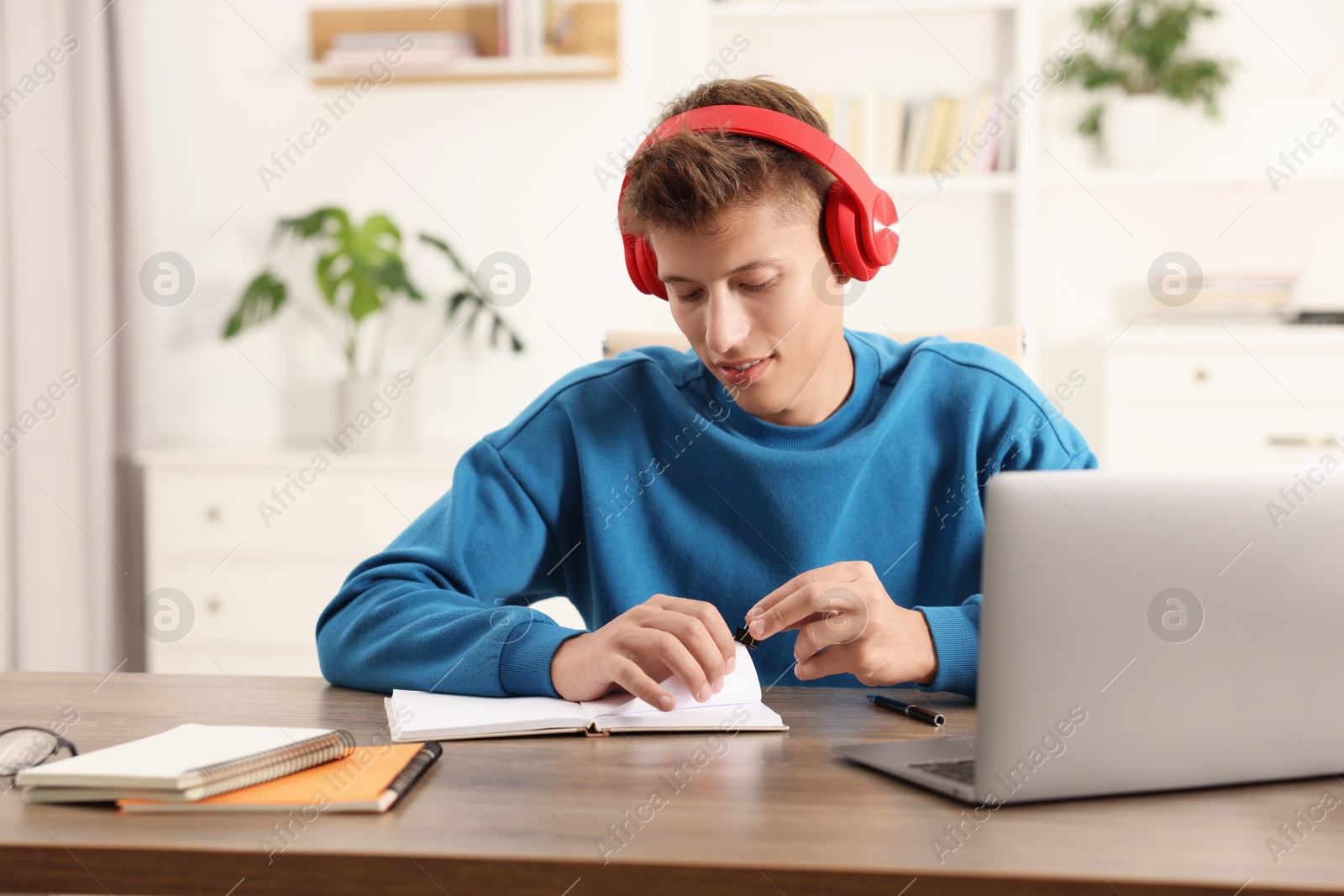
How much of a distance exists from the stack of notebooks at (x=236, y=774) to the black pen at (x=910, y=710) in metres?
0.39

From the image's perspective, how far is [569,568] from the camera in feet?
4.56

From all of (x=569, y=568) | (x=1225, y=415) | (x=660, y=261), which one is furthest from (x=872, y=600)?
(x=1225, y=415)

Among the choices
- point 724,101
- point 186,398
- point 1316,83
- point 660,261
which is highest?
point 1316,83

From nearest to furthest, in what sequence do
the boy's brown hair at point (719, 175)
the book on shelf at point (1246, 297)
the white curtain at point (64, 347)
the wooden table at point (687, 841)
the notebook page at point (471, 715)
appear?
the wooden table at point (687, 841) → the notebook page at point (471, 715) → the boy's brown hair at point (719, 175) → the white curtain at point (64, 347) → the book on shelf at point (1246, 297)

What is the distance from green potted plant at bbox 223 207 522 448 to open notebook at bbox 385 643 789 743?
2.06 metres

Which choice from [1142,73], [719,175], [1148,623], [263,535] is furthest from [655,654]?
[1142,73]

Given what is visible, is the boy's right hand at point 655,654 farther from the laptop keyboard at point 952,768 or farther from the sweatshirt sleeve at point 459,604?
the laptop keyboard at point 952,768

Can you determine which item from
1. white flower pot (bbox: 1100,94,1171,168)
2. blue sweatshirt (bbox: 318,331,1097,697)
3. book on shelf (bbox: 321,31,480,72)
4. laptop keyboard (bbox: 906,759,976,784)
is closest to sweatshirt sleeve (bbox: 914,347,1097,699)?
blue sweatshirt (bbox: 318,331,1097,697)

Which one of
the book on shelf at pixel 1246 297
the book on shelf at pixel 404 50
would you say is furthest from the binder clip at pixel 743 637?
the book on shelf at pixel 404 50

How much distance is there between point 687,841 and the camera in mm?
636

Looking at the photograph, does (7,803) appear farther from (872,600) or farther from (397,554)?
(872,600)

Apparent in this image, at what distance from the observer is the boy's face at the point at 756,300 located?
115 centimetres

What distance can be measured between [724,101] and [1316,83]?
8.15 ft

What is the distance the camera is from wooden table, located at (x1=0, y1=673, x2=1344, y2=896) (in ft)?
1.96
